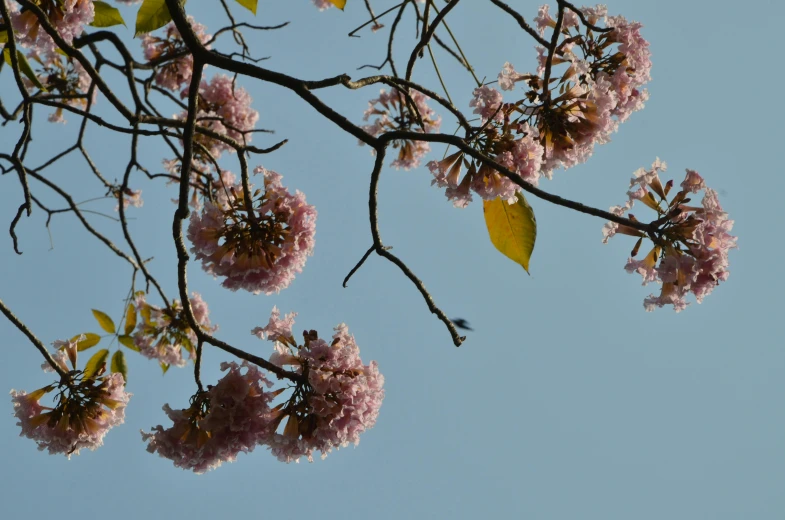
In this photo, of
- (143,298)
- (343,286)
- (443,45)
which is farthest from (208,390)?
(143,298)

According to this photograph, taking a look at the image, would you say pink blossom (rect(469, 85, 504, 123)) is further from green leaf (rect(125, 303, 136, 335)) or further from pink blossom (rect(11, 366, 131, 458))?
green leaf (rect(125, 303, 136, 335))

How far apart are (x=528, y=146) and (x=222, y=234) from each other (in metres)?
1.51

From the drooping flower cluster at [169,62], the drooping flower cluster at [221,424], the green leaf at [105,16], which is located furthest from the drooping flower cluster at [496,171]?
the drooping flower cluster at [169,62]

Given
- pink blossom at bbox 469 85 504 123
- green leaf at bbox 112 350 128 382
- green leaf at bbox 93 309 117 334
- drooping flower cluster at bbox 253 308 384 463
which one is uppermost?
green leaf at bbox 93 309 117 334

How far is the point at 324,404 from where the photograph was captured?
266cm

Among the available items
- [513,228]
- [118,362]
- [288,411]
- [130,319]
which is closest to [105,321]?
[130,319]

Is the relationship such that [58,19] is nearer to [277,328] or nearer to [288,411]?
[277,328]

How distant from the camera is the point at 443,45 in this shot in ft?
13.2

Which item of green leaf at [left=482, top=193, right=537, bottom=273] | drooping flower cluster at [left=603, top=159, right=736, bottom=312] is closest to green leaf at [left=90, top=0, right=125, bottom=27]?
green leaf at [left=482, top=193, right=537, bottom=273]

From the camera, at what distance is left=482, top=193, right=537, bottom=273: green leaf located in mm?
2994

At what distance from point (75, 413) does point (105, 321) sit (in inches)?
51.0

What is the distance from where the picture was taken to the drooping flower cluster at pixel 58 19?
3.19 metres

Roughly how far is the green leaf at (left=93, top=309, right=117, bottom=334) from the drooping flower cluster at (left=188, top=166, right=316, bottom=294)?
1605mm

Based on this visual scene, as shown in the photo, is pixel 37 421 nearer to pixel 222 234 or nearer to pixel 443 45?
pixel 222 234
